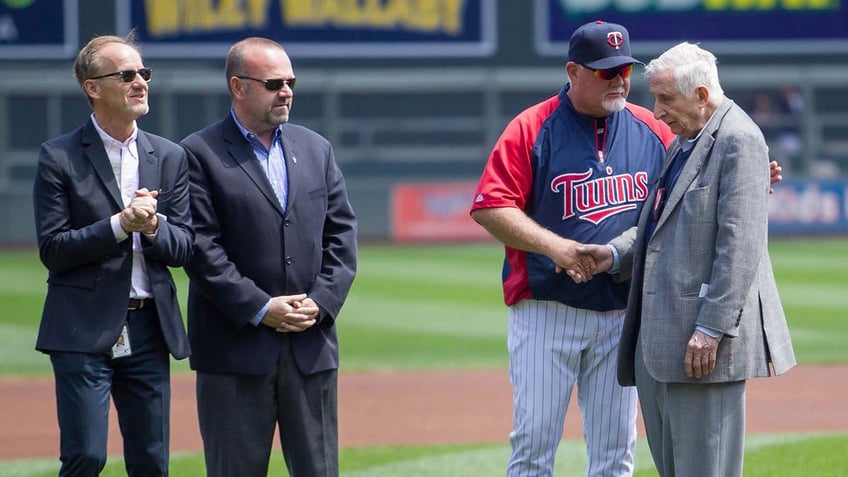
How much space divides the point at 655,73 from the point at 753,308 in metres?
0.88

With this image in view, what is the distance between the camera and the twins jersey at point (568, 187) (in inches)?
191

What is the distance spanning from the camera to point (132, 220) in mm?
4387

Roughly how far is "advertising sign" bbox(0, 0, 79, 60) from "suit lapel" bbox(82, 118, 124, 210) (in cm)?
1903

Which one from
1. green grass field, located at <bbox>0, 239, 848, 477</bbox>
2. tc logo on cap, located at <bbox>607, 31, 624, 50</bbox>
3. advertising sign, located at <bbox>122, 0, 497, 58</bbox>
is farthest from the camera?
advertising sign, located at <bbox>122, 0, 497, 58</bbox>

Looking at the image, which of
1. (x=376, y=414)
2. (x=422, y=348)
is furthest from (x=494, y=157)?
(x=422, y=348)

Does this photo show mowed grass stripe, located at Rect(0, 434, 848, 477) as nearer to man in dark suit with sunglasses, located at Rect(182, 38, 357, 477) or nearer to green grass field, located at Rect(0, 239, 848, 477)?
green grass field, located at Rect(0, 239, 848, 477)

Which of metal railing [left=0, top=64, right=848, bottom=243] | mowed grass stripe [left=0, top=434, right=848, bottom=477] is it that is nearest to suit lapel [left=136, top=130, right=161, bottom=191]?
mowed grass stripe [left=0, top=434, right=848, bottom=477]

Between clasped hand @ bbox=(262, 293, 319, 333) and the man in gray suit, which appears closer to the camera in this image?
the man in gray suit

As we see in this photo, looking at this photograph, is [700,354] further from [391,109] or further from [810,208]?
[391,109]

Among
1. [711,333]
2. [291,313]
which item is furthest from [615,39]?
[291,313]

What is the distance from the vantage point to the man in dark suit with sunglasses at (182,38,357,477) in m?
4.57

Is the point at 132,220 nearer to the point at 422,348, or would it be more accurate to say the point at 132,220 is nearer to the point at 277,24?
the point at 422,348

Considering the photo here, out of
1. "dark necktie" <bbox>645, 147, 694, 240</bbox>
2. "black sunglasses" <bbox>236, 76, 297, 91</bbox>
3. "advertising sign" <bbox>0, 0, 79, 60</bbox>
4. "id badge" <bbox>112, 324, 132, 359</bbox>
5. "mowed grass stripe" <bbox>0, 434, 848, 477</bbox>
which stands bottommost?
"mowed grass stripe" <bbox>0, 434, 848, 477</bbox>

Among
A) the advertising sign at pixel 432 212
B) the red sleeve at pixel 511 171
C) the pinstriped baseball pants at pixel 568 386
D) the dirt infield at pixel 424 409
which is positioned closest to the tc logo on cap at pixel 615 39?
the red sleeve at pixel 511 171
